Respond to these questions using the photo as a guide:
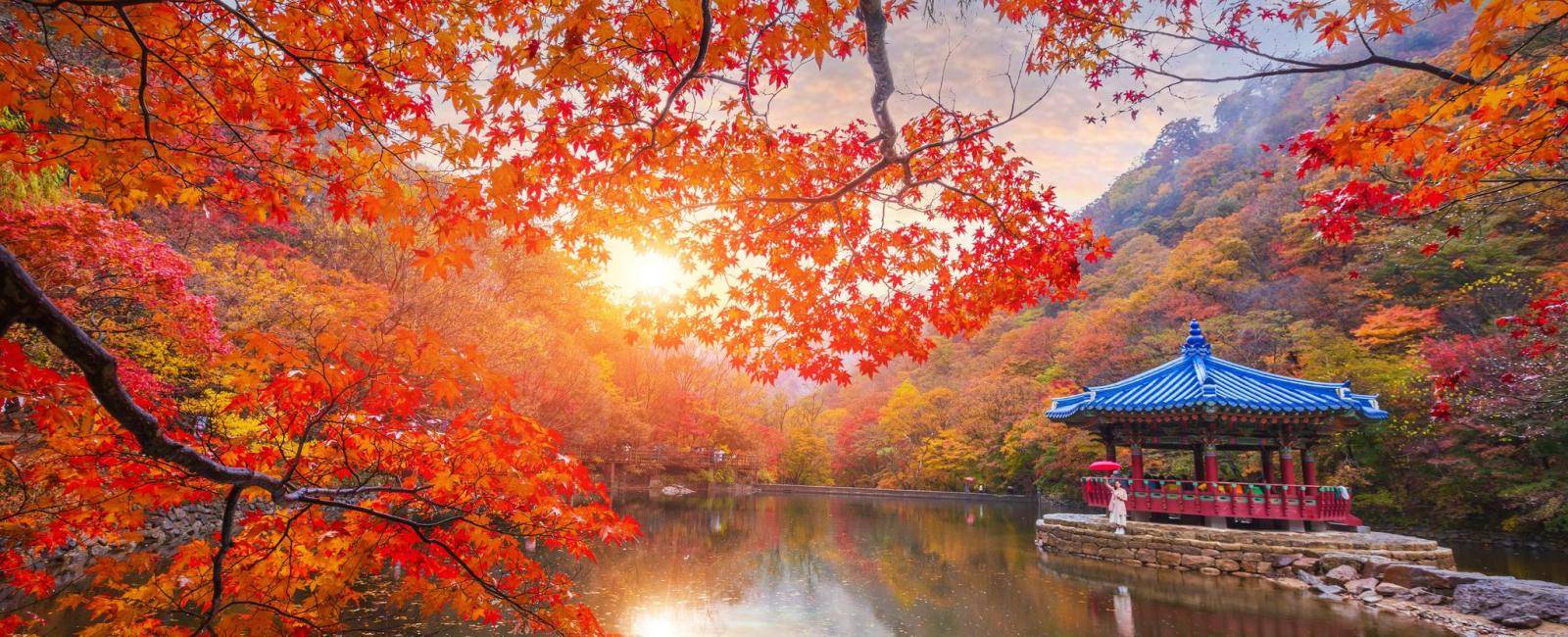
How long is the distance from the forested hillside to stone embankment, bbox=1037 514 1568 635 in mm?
2324

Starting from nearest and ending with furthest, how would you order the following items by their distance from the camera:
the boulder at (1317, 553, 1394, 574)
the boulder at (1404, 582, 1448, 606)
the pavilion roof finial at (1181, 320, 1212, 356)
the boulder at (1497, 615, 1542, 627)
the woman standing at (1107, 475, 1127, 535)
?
1. the boulder at (1497, 615, 1542, 627)
2. the boulder at (1404, 582, 1448, 606)
3. the boulder at (1317, 553, 1394, 574)
4. the woman standing at (1107, 475, 1127, 535)
5. the pavilion roof finial at (1181, 320, 1212, 356)

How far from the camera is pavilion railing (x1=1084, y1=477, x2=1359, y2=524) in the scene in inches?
433

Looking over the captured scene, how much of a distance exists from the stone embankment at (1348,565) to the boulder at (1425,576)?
0.04 ft

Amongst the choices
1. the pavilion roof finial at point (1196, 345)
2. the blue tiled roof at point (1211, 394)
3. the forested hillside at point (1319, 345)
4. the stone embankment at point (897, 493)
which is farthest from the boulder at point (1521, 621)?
the stone embankment at point (897, 493)

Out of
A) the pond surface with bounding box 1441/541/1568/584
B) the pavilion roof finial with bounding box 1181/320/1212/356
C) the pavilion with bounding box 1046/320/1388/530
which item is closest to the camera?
the pond surface with bounding box 1441/541/1568/584

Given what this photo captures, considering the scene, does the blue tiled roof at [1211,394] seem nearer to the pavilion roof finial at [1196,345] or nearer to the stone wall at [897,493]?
the pavilion roof finial at [1196,345]

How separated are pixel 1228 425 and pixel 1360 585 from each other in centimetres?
328

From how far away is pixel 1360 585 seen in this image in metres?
8.60

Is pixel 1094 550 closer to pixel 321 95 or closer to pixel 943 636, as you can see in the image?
pixel 943 636

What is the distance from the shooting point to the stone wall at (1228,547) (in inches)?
390

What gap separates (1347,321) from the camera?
2014 cm

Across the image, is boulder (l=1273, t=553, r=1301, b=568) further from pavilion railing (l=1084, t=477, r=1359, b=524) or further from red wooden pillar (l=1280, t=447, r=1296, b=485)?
red wooden pillar (l=1280, t=447, r=1296, b=485)

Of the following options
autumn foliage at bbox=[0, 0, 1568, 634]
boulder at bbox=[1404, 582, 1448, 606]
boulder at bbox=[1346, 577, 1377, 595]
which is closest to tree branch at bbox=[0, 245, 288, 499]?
autumn foliage at bbox=[0, 0, 1568, 634]

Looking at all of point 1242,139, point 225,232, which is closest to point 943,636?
point 225,232
